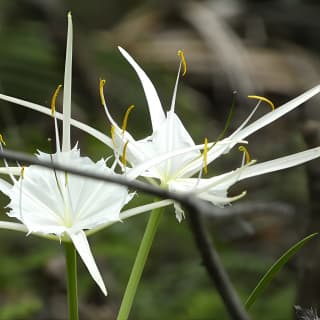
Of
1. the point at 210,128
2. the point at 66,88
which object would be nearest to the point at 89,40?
the point at 210,128

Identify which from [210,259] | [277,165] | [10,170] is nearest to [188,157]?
[277,165]

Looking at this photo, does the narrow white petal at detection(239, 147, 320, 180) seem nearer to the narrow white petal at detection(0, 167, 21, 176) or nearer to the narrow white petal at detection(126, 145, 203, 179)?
the narrow white petal at detection(126, 145, 203, 179)

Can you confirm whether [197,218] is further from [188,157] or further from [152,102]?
[152,102]

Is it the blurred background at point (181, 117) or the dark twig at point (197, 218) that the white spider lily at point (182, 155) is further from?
the dark twig at point (197, 218)

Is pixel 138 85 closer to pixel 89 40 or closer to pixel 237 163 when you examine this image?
pixel 89 40

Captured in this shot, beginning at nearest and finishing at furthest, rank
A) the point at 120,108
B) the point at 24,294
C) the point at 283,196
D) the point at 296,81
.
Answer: the point at 24,294 < the point at 283,196 < the point at 120,108 < the point at 296,81

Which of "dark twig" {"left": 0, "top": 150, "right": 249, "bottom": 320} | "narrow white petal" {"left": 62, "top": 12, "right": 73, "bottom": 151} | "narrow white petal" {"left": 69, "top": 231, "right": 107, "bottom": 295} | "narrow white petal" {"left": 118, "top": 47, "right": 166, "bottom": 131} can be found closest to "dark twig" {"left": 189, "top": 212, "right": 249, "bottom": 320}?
"dark twig" {"left": 0, "top": 150, "right": 249, "bottom": 320}

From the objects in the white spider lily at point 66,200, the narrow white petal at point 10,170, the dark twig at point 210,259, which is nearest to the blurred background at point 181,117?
the dark twig at point 210,259
